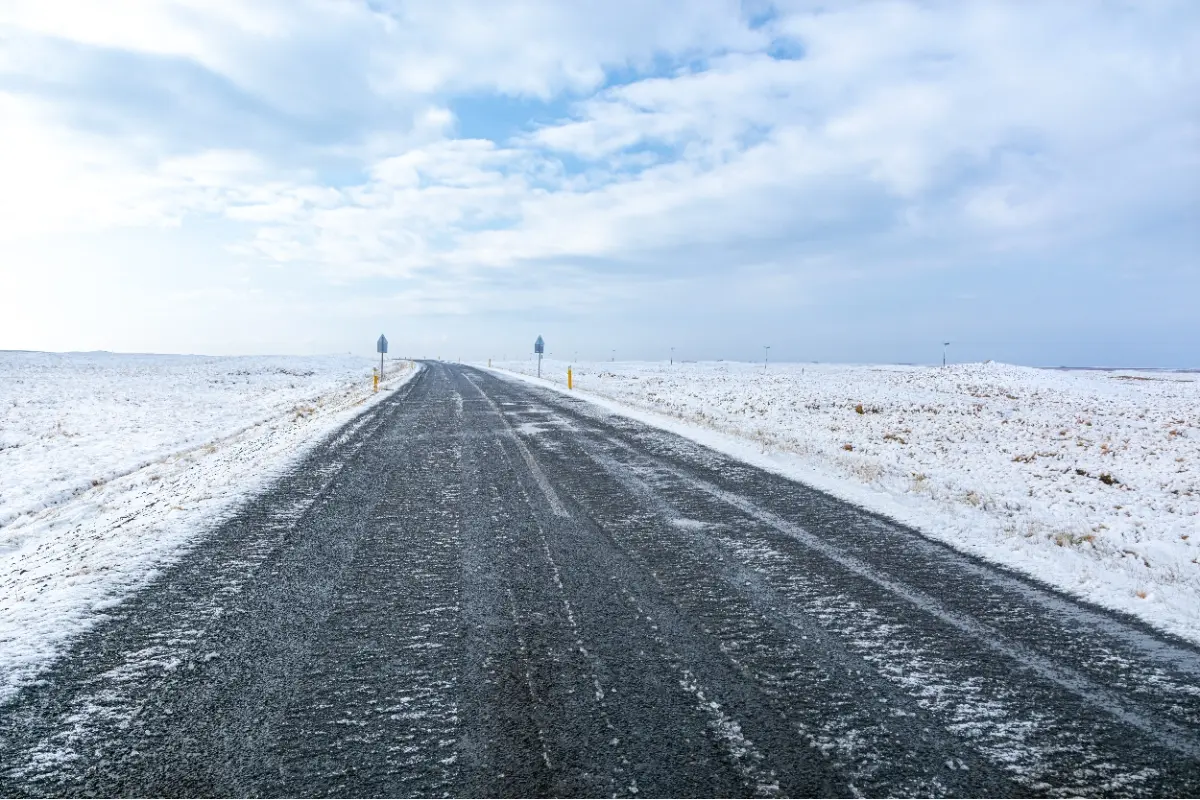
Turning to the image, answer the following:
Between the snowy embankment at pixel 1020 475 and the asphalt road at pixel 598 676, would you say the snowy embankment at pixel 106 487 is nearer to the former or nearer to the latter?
the asphalt road at pixel 598 676

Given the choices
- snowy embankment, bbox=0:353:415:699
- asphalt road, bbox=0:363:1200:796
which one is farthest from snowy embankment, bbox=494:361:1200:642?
snowy embankment, bbox=0:353:415:699

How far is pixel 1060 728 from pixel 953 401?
31.0 m

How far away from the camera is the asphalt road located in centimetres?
264

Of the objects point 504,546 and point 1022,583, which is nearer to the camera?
point 1022,583

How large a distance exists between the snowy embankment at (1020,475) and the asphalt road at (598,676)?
87cm

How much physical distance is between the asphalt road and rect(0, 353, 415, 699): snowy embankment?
381 millimetres

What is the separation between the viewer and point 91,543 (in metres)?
6.44

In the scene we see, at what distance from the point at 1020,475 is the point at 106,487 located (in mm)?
15977

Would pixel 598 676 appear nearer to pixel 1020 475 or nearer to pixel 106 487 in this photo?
pixel 1020 475

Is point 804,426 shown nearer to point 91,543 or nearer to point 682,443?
point 682,443

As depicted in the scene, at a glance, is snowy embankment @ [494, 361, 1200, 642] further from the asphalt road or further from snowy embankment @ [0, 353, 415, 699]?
snowy embankment @ [0, 353, 415, 699]

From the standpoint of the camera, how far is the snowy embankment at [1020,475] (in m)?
5.89

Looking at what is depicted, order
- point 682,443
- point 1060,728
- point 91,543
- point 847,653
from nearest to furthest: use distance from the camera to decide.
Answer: point 1060,728 → point 847,653 → point 91,543 → point 682,443

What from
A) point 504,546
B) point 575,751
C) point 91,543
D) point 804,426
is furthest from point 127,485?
point 804,426
